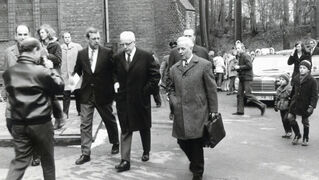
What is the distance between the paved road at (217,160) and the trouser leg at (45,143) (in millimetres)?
1350

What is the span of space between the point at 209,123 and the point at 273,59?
11231mm

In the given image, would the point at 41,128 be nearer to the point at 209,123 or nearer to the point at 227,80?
the point at 209,123

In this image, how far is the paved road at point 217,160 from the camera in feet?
22.3

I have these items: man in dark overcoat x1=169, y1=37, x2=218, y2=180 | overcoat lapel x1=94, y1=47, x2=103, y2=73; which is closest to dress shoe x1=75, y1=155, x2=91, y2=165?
overcoat lapel x1=94, y1=47, x2=103, y2=73

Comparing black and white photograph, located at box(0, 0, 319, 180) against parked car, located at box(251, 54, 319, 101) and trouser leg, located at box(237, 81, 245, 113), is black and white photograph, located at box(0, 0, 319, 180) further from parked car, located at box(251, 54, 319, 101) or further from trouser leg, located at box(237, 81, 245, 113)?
parked car, located at box(251, 54, 319, 101)

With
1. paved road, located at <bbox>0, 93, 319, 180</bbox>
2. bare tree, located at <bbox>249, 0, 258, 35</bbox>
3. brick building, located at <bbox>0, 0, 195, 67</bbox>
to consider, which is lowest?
paved road, located at <bbox>0, 93, 319, 180</bbox>

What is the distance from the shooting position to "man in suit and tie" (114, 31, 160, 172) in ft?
24.0

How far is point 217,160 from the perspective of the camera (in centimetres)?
773

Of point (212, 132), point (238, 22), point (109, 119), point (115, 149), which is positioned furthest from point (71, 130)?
point (238, 22)

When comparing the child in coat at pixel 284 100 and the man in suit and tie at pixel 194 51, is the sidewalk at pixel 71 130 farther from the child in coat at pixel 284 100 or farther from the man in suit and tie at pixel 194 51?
the child in coat at pixel 284 100

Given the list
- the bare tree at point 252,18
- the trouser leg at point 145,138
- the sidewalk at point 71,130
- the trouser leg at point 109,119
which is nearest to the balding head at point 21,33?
the trouser leg at point 109,119

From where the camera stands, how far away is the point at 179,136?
6434 mm

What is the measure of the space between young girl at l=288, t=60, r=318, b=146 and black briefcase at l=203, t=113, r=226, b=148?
10.1ft

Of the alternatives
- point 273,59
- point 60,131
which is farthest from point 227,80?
point 60,131
